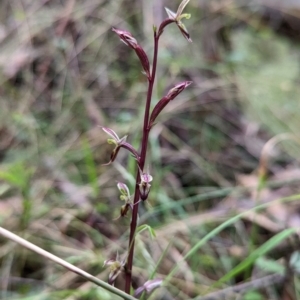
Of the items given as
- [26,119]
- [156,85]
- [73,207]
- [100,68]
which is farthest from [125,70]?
[73,207]

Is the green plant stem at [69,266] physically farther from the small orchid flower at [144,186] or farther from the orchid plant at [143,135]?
the small orchid flower at [144,186]

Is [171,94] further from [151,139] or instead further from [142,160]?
[151,139]

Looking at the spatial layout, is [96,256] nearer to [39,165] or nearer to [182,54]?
[39,165]

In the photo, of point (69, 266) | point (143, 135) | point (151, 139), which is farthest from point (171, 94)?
point (151, 139)

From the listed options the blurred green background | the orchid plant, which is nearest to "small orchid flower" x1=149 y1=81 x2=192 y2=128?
the orchid plant

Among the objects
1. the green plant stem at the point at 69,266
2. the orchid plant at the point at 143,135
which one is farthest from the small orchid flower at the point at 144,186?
the green plant stem at the point at 69,266

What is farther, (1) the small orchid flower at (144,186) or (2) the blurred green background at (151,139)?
(2) the blurred green background at (151,139)

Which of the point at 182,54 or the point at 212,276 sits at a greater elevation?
the point at 182,54

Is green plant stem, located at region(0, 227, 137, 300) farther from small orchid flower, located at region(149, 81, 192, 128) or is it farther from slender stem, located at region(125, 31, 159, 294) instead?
small orchid flower, located at region(149, 81, 192, 128)
